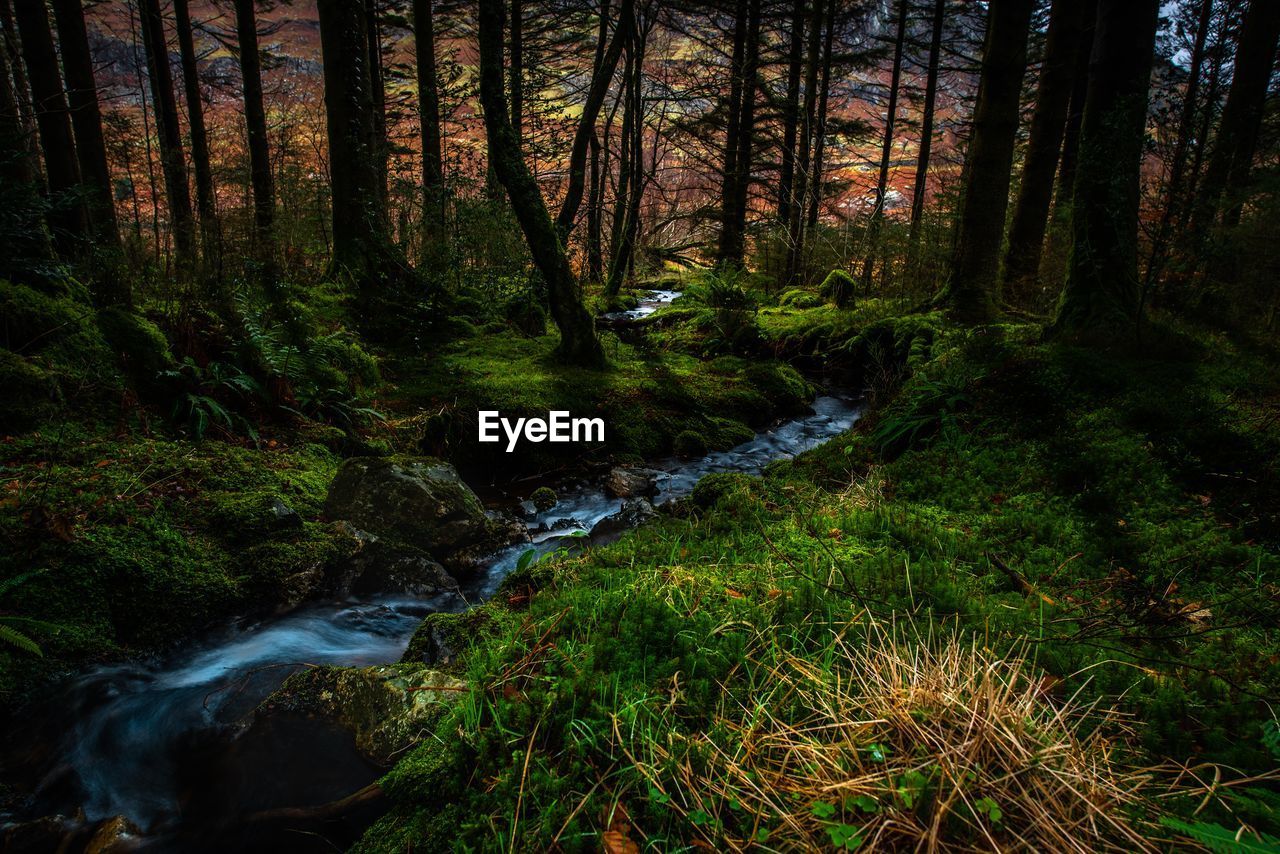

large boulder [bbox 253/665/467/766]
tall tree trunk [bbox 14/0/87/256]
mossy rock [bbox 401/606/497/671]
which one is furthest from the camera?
tall tree trunk [bbox 14/0/87/256]

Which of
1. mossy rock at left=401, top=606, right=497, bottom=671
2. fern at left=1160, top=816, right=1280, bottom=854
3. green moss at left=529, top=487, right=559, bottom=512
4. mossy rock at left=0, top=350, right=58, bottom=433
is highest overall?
mossy rock at left=0, top=350, right=58, bottom=433

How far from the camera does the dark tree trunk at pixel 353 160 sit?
24.1 ft

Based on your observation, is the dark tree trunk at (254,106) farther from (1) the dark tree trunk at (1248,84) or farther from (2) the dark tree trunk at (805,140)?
(1) the dark tree trunk at (1248,84)

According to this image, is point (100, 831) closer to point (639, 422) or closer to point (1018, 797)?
point (1018, 797)

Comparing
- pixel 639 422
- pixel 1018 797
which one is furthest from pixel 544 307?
pixel 1018 797

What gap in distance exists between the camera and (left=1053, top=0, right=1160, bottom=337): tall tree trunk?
3982 millimetres

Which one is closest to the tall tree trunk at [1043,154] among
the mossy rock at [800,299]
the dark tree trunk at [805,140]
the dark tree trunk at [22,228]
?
the mossy rock at [800,299]

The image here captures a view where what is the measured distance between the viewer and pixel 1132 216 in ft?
13.5

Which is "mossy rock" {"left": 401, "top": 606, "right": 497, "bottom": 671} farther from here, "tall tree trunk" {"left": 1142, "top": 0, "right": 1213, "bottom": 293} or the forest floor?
"tall tree trunk" {"left": 1142, "top": 0, "right": 1213, "bottom": 293}

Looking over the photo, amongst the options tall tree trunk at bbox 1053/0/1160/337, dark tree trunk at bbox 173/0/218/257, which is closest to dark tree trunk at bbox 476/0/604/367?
tall tree trunk at bbox 1053/0/1160/337

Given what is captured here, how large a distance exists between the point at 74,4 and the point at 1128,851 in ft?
40.6

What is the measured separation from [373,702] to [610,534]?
6.64ft

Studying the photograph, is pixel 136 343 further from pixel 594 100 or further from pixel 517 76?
pixel 517 76

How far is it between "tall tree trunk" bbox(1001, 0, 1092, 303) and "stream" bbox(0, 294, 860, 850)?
9697 millimetres
